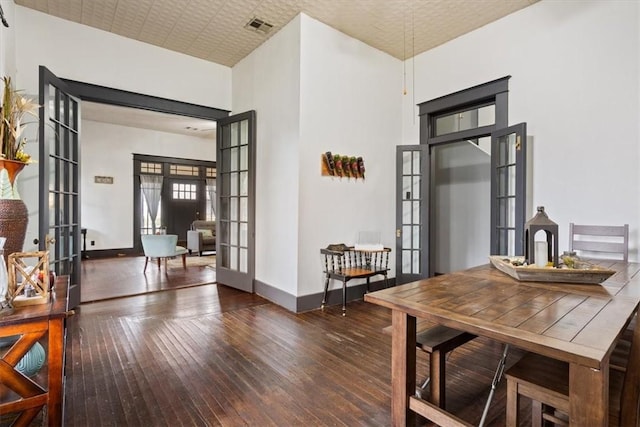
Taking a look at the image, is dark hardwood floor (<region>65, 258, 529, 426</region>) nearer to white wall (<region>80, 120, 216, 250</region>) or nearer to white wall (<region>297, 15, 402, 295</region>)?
white wall (<region>297, 15, 402, 295</region>)

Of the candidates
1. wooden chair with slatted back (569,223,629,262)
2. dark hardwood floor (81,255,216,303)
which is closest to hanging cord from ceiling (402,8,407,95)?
wooden chair with slatted back (569,223,629,262)

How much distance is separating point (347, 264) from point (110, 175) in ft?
22.9

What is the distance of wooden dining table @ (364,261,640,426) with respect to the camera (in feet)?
3.59

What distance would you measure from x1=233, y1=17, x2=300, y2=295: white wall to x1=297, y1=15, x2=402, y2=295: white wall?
0.12m

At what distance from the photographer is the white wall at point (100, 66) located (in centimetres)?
349

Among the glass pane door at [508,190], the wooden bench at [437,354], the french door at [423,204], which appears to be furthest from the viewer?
the french door at [423,204]

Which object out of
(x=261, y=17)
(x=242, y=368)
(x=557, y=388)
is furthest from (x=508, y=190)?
(x=261, y=17)

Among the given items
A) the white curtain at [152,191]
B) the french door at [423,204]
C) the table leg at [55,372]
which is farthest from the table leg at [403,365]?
the white curtain at [152,191]

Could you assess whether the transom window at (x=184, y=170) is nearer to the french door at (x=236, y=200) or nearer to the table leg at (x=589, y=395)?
the french door at (x=236, y=200)

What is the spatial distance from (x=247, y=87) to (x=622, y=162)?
14.6ft

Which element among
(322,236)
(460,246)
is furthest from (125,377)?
(460,246)

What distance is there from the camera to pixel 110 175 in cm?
Result: 806

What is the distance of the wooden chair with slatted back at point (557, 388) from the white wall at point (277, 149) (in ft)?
8.47

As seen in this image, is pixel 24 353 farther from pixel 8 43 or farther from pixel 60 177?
pixel 8 43
